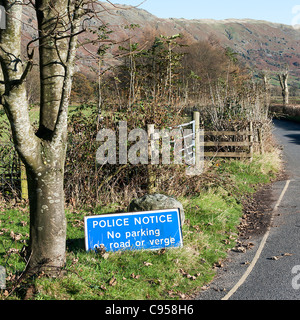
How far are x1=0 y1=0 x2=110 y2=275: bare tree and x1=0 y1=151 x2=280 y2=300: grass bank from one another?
387mm

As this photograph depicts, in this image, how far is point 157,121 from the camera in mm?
10305

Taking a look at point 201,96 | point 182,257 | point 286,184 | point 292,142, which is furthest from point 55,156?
point 292,142

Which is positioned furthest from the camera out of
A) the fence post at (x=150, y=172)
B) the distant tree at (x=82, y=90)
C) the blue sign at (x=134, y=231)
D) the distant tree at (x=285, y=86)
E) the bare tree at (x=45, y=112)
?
the distant tree at (x=285, y=86)

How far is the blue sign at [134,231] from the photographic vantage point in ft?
21.2

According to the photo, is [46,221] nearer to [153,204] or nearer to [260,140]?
[153,204]

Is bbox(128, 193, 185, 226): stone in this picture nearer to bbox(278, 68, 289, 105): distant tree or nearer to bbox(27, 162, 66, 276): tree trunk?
bbox(27, 162, 66, 276): tree trunk

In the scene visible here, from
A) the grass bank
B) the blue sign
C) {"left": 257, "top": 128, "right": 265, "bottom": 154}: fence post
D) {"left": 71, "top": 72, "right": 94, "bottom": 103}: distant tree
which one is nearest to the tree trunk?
the grass bank

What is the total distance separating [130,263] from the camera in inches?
250

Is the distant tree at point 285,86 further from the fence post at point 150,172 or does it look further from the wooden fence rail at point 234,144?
the fence post at point 150,172

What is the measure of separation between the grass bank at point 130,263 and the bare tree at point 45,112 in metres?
0.39

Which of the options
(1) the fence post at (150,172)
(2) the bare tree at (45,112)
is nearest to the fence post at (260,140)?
(1) the fence post at (150,172)

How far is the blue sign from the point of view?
6461 mm

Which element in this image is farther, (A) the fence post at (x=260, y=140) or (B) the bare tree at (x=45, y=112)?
(A) the fence post at (x=260, y=140)

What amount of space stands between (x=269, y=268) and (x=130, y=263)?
2394mm
